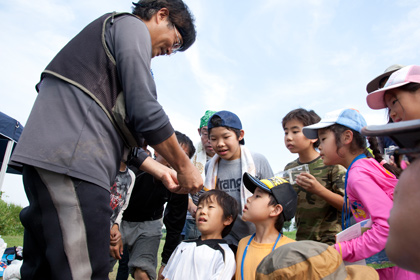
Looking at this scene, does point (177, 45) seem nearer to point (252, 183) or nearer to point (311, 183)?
point (252, 183)

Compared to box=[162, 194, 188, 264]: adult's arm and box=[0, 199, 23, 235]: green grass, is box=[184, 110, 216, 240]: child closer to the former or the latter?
box=[162, 194, 188, 264]: adult's arm

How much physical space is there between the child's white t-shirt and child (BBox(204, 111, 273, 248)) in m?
0.53

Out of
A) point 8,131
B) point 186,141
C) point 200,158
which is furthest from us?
point 8,131

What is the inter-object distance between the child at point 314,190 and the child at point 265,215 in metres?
0.21

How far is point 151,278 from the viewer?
11.3 ft

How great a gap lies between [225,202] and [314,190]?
0.86 meters

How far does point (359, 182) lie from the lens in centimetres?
232

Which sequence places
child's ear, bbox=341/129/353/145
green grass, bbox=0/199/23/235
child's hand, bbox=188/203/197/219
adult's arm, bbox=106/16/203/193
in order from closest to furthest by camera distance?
adult's arm, bbox=106/16/203/193 < child's ear, bbox=341/129/353/145 < child's hand, bbox=188/203/197/219 < green grass, bbox=0/199/23/235

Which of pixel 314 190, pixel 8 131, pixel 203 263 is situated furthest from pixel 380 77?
pixel 8 131

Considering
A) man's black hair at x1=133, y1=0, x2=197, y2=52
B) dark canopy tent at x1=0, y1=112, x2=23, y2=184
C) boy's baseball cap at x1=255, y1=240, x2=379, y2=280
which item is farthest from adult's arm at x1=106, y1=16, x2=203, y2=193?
dark canopy tent at x1=0, y1=112, x2=23, y2=184

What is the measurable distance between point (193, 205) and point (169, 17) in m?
2.30

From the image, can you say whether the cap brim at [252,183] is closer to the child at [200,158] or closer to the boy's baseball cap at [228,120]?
the boy's baseball cap at [228,120]

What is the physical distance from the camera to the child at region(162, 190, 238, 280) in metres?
2.69

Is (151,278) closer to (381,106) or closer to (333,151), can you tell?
(333,151)
